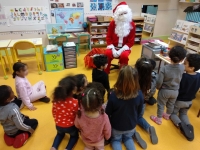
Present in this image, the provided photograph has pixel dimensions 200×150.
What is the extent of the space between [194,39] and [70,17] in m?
2.80

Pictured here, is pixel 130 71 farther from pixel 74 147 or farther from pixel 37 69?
pixel 37 69

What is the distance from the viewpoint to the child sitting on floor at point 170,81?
1676 mm

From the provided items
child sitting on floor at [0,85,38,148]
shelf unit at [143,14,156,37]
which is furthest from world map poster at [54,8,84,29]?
child sitting on floor at [0,85,38,148]

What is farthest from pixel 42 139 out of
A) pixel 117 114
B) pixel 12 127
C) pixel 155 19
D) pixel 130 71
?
pixel 155 19

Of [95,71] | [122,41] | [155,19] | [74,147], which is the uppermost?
[155,19]

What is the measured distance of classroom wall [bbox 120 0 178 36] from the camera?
4.09m

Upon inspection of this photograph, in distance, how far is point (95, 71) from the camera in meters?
1.98

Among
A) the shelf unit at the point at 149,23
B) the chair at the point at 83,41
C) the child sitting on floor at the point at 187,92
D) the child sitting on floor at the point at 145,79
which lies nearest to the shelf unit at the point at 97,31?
the chair at the point at 83,41

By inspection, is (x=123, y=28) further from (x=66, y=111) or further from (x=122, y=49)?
Answer: (x=66, y=111)

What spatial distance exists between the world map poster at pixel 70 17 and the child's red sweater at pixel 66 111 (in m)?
2.79

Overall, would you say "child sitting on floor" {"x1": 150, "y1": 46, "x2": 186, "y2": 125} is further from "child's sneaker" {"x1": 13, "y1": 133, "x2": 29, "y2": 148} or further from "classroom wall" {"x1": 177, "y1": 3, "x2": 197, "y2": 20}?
"classroom wall" {"x1": 177, "y1": 3, "x2": 197, "y2": 20}

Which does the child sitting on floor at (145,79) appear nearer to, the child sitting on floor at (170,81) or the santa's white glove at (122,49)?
the child sitting on floor at (170,81)

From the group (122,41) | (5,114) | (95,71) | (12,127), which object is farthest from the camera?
(122,41)

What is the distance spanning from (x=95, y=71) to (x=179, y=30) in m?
3.01
